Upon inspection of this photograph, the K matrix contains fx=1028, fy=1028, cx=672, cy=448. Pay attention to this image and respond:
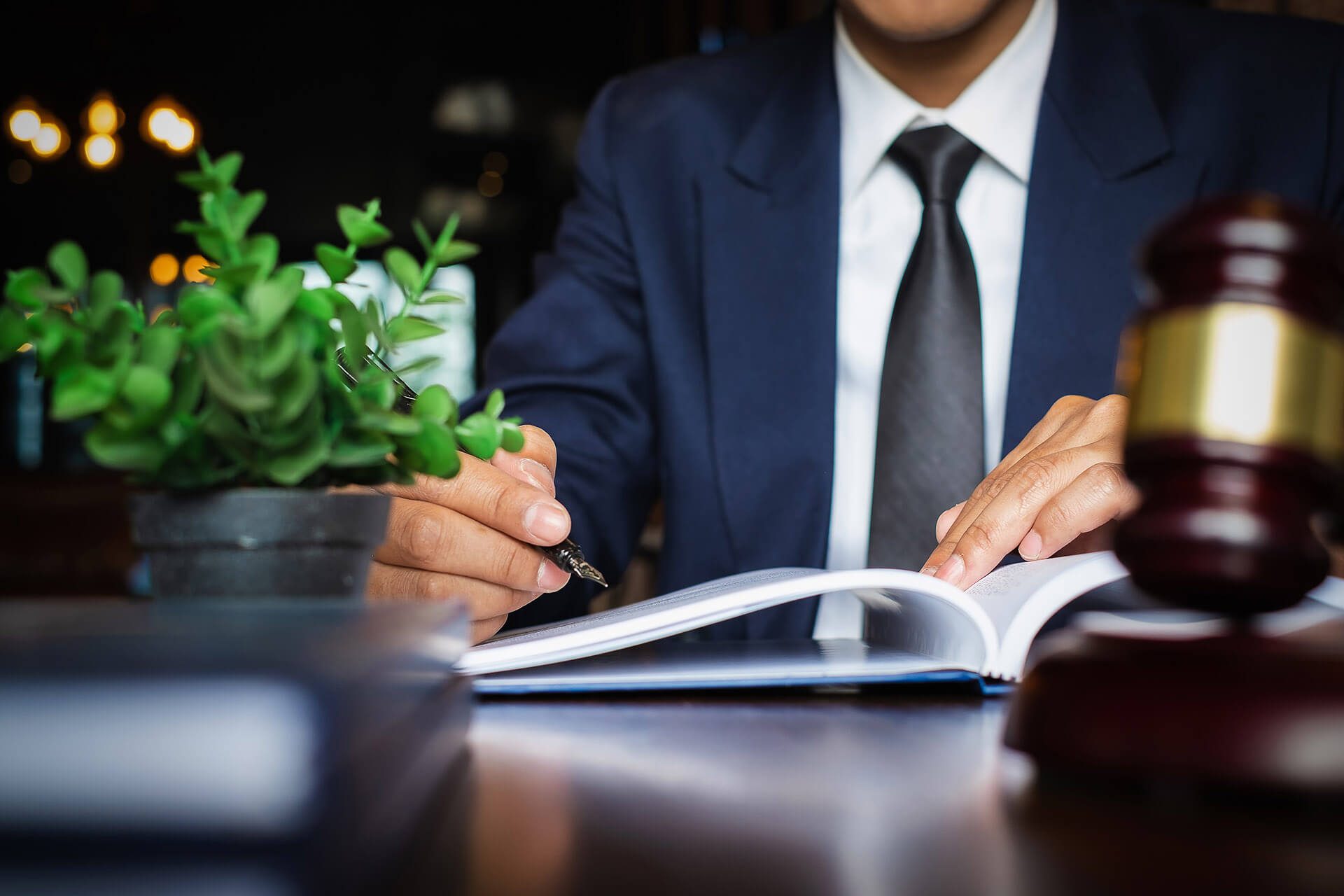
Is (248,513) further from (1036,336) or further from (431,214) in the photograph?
(431,214)

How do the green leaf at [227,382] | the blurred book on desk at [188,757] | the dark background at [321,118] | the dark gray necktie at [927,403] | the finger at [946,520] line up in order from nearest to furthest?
the blurred book on desk at [188,757] < the green leaf at [227,382] < the finger at [946,520] < the dark gray necktie at [927,403] < the dark background at [321,118]

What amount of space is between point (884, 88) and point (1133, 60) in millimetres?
288

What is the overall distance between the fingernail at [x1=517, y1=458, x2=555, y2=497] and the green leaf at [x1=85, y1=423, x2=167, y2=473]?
0.39 metres

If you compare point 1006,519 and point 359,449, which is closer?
point 359,449

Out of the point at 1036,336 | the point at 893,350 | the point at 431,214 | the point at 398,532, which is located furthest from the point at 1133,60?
the point at 431,214

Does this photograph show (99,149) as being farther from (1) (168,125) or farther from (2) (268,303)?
(2) (268,303)

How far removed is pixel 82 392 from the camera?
331 millimetres

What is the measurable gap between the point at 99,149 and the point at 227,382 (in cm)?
569

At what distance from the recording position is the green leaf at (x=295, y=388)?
1.14 feet

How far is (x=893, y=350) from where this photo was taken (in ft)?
3.46

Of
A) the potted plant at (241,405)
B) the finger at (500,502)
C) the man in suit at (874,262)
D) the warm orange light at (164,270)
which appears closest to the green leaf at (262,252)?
the potted plant at (241,405)

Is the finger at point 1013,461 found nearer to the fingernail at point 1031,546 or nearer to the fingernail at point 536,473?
the fingernail at point 1031,546

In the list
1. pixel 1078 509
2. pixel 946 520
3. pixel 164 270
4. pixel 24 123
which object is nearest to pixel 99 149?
pixel 24 123

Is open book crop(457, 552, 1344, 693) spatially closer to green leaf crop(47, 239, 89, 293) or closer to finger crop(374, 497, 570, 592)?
finger crop(374, 497, 570, 592)
